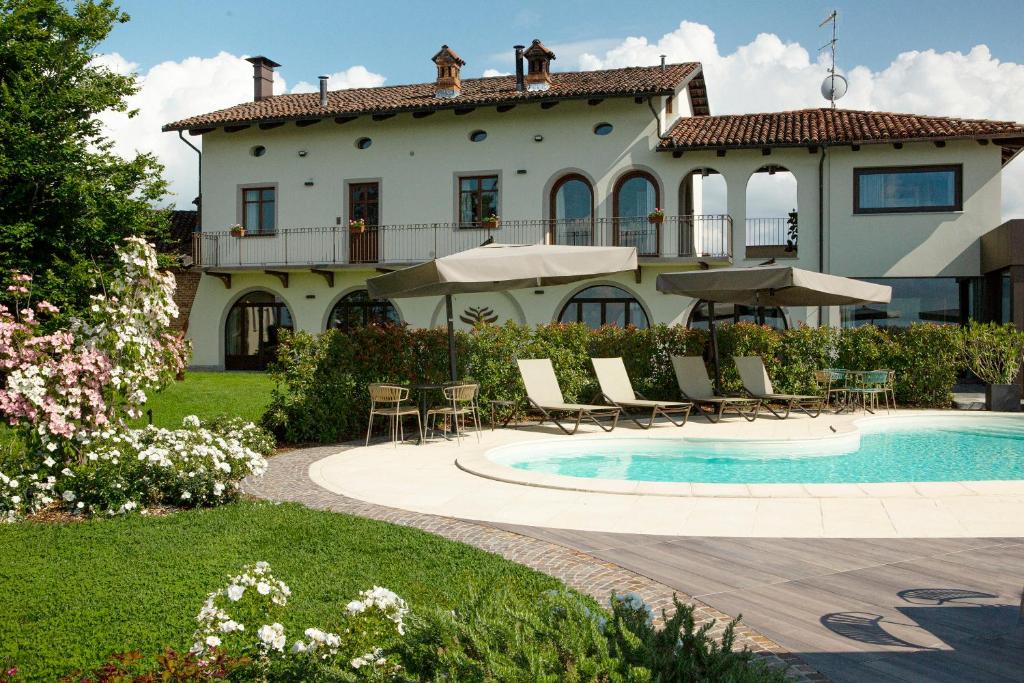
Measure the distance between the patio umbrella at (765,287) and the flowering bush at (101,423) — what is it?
7.59 metres

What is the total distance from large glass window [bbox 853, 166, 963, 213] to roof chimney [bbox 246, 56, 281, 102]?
18268 millimetres

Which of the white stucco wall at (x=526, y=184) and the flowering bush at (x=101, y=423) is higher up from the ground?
the white stucco wall at (x=526, y=184)

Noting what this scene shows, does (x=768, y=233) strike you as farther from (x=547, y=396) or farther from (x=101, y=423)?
(x=101, y=423)

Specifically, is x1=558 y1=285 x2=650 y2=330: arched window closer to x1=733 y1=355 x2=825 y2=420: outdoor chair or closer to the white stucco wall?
the white stucco wall

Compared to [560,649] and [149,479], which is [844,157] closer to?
[149,479]

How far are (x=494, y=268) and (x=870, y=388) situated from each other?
8.21m

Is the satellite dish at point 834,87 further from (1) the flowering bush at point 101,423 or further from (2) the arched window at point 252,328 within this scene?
(1) the flowering bush at point 101,423

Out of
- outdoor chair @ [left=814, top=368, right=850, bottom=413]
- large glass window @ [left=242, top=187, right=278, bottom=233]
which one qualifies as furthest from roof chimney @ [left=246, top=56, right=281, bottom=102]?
outdoor chair @ [left=814, top=368, right=850, bottom=413]

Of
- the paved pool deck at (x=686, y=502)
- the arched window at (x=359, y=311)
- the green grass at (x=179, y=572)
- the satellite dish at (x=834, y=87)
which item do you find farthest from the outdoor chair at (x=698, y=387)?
the satellite dish at (x=834, y=87)

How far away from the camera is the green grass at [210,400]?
1270 centimetres

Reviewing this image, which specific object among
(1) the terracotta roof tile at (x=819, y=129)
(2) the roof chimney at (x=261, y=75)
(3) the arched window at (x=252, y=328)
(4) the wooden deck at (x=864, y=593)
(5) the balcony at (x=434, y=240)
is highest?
(2) the roof chimney at (x=261, y=75)

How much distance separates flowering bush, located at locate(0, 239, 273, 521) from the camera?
6.45 metres

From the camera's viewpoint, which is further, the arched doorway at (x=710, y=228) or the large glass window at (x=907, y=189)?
the arched doorway at (x=710, y=228)

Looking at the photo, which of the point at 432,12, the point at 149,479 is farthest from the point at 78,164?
the point at 149,479
